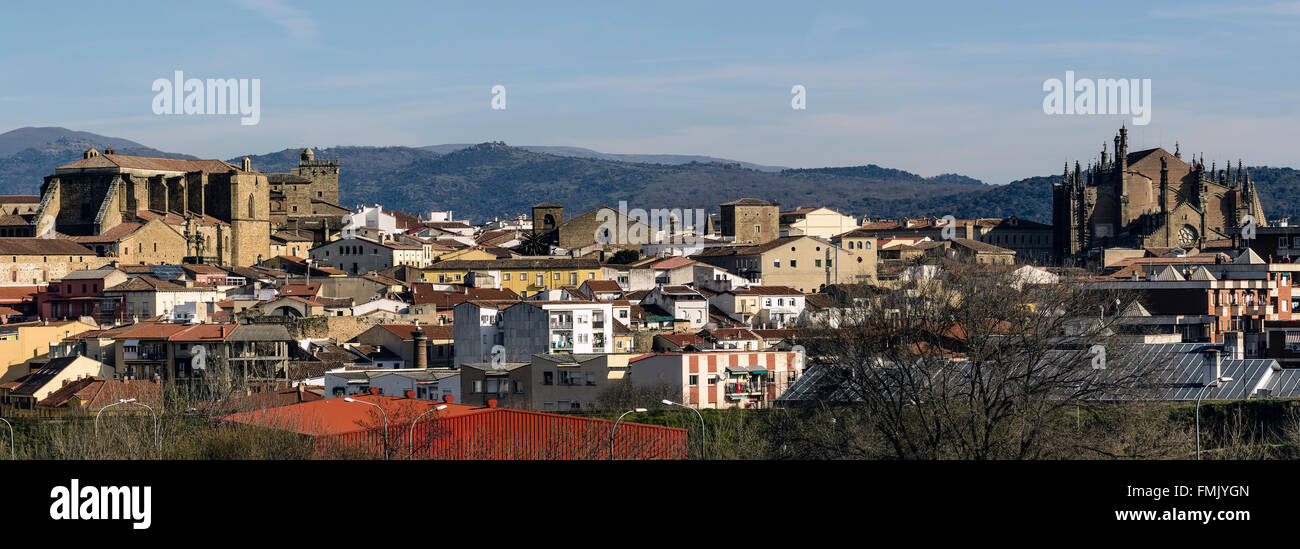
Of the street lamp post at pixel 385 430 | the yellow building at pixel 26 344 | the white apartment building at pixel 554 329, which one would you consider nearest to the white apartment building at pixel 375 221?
the yellow building at pixel 26 344

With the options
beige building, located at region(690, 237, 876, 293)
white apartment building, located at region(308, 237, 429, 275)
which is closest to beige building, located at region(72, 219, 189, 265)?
white apartment building, located at region(308, 237, 429, 275)

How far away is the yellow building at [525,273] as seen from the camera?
7569cm

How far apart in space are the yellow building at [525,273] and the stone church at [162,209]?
13515mm

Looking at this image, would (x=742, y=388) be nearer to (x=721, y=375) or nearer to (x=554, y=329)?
(x=721, y=375)

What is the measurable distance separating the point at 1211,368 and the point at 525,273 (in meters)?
38.8

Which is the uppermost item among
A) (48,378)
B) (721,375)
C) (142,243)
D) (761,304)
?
(142,243)

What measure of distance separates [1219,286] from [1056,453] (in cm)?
4173

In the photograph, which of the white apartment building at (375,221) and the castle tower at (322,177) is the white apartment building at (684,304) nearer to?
the white apartment building at (375,221)

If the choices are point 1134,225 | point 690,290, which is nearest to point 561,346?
point 690,290

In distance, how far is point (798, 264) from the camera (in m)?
80.3

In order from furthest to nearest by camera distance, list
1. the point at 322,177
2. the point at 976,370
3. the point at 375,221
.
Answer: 1. the point at 322,177
2. the point at 375,221
3. the point at 976,370

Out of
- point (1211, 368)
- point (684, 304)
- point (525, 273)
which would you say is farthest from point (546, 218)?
point (1211, 368)

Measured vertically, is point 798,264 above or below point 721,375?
above
